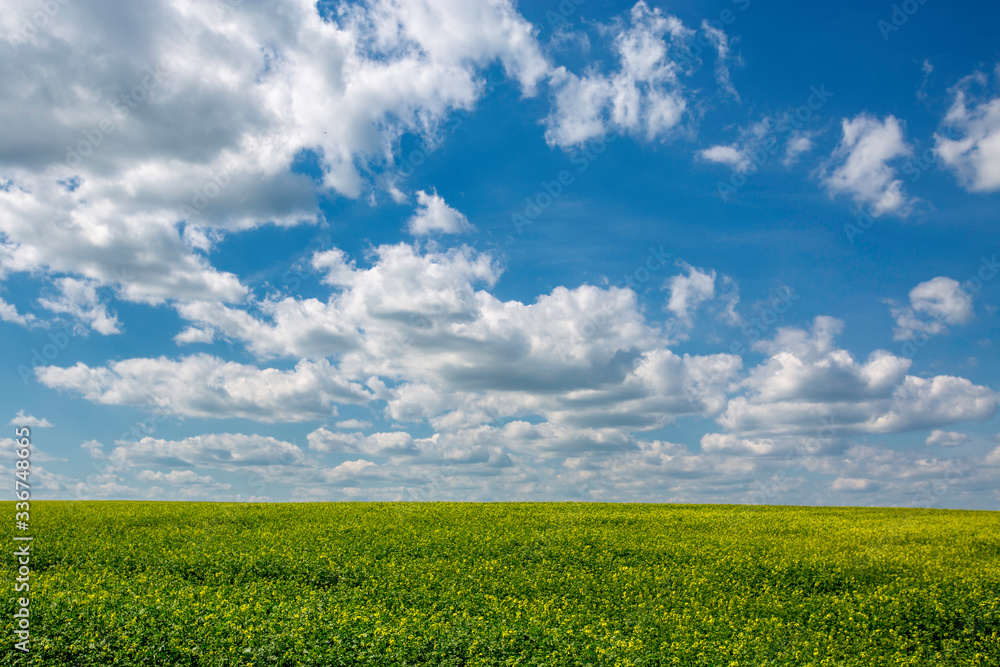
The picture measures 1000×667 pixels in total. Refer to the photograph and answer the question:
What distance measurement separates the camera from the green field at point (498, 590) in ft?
57.6

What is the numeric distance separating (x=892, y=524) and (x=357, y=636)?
134ft

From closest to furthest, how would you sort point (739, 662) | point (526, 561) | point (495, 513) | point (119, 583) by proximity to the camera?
point (739, 662), point (119, 583), point (526, 561), point (495, 513)

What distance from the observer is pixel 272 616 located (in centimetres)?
1922

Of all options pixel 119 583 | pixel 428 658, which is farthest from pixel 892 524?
pixel 119 583

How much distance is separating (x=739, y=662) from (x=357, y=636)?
11.6m

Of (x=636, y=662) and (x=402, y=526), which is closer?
(x=636, y=662)

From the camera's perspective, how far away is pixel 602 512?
4438 centimetres

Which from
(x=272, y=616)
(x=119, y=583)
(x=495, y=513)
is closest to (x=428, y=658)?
(x=272, y=616)

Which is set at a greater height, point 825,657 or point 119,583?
point 119,583

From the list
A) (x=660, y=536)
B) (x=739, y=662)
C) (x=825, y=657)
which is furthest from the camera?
(x=660, y=536)

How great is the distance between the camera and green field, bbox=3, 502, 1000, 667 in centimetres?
1755

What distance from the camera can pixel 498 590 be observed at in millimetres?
24750

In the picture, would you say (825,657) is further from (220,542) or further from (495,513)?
(220,542)

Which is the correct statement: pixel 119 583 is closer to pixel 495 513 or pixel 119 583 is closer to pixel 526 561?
pixel 526 561
